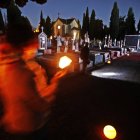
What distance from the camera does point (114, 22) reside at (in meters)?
86.1

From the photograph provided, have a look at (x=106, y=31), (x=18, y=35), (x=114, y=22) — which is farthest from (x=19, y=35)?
(x=106, y=31)

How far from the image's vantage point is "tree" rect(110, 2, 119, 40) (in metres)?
86.1

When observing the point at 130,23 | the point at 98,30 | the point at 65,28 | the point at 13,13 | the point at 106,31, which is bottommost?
the point at 106,31

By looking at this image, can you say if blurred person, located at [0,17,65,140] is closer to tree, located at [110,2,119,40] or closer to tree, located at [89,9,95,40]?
tree, located at [110,2,119,40]

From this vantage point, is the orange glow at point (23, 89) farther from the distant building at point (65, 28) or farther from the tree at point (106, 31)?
the distant building at point (65, 28)

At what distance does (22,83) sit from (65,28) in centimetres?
9144

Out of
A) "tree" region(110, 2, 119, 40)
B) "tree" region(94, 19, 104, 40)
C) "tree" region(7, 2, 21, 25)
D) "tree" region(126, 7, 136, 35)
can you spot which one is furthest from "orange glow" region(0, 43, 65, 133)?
"tree" region(126, 7, 136, 35)

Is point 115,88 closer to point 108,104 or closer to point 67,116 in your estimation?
point 108,104

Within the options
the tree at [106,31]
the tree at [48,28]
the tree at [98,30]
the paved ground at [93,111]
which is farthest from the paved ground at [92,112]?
→ the tree at [98,30]

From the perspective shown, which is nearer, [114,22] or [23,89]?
[23,89]

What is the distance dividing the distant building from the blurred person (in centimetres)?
9012

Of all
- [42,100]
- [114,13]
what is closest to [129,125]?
[42,100]

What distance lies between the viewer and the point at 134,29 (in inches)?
3743

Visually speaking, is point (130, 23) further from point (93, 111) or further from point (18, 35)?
point (18, 35)
